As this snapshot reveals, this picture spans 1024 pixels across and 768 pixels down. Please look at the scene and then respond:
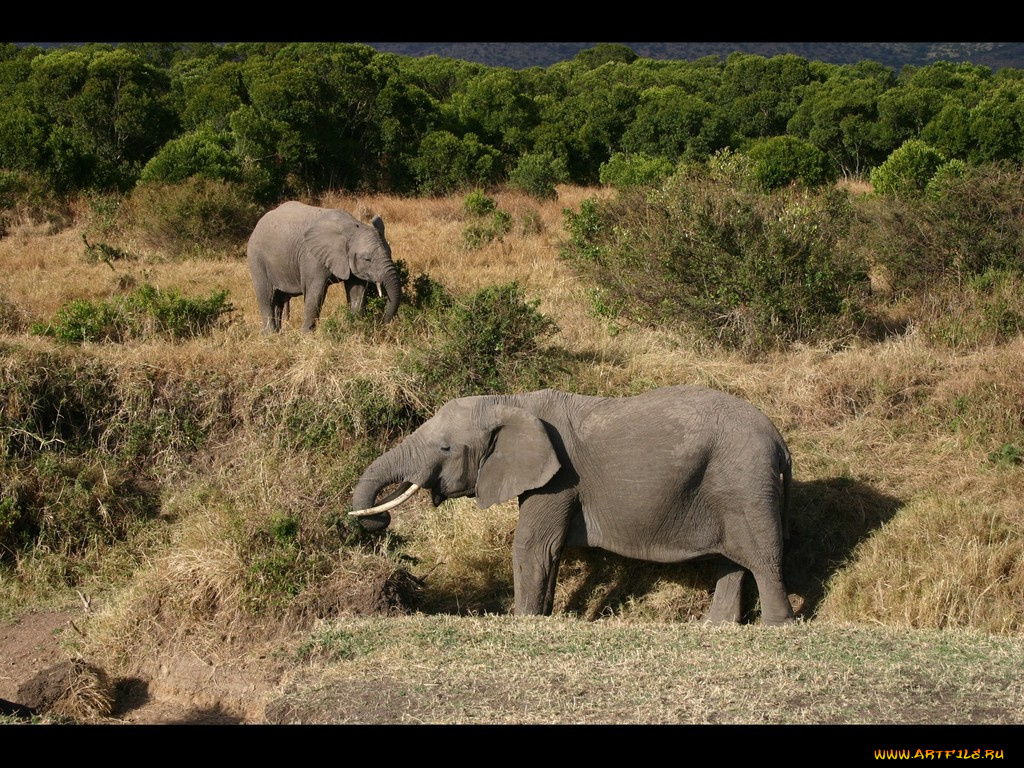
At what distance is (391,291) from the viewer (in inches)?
453

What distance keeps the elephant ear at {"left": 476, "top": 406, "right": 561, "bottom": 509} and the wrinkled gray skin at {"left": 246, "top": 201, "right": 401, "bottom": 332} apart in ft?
14.2

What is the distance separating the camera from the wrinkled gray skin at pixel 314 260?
11.7 metres

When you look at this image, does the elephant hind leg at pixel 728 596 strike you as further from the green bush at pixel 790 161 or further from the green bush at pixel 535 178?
the green bush at pixel 535 178

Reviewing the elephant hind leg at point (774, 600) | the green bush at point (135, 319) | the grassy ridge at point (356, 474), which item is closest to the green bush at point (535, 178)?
the grassy ridge at point (356, 474)

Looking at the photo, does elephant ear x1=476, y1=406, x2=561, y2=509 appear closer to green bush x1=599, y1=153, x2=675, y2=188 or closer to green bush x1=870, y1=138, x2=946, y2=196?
green bush x1=599, y1=153, x2=675, y2=188

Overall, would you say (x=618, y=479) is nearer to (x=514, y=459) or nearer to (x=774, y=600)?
(x=514, y=459)

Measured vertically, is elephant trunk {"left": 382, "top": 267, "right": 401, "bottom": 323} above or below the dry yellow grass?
above

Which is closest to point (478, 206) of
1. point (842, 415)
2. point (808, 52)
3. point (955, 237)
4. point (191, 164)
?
point (191, 164)

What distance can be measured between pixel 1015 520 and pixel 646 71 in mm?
33317

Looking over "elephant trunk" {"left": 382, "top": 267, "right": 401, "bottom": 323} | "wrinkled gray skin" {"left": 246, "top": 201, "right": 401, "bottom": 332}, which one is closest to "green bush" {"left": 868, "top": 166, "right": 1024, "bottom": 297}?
"elephant trunk" {"left": 382, "top": 267, "right": 401, "bottom": 323}

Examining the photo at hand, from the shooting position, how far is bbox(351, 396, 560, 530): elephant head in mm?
7289
